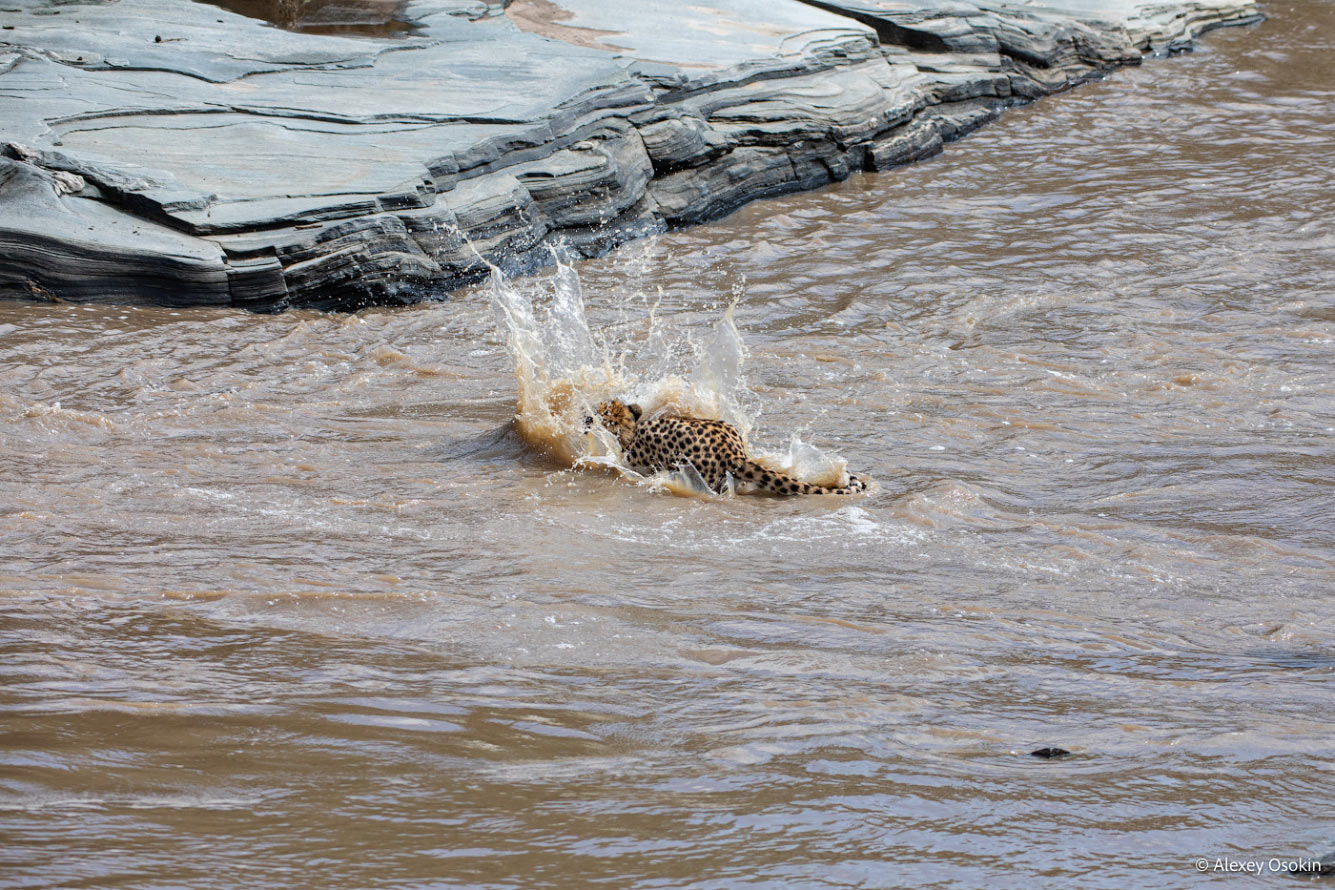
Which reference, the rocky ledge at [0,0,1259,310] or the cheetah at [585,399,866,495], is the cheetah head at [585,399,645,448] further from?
the rocky ledge at [0,0,1259,310]

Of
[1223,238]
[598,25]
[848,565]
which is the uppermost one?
[598,25]

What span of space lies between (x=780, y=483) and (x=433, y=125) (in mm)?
5873

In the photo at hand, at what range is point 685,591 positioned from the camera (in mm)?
4672

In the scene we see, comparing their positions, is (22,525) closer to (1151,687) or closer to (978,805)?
(978,805)

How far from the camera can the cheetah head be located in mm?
6188

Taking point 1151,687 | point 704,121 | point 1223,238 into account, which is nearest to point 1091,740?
point 1151,687

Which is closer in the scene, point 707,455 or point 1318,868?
point 1318,868

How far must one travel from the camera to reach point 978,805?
3.16 meters

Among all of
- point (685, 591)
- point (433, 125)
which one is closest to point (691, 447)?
point (685, 591)

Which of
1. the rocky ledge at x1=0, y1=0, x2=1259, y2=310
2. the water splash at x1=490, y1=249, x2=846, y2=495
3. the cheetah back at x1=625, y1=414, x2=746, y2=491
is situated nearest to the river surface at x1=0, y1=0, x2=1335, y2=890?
the water splash at x1=490, y1=249, x2=846, y2=495

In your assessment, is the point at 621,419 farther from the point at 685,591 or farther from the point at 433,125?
the point at 433,125

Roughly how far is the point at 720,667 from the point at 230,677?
4.73 feet

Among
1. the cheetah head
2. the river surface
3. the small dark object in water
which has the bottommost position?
the river surface

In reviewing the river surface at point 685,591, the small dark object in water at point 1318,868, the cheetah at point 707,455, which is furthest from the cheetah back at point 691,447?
the small dark object in water at point 1318,868
